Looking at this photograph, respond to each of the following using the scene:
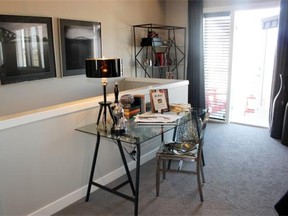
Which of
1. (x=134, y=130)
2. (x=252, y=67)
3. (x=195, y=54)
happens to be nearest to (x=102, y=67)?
(x=134, y=130)

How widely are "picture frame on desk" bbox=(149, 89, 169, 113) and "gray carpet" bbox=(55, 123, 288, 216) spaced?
81cm

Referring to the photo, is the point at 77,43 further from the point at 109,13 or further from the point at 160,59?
the point at 160,59

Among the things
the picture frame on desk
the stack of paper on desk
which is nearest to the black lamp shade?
the stack of paper on desk

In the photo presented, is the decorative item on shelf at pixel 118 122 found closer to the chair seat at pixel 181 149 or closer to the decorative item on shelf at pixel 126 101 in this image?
the decorative item on shelf at pixel 126 101

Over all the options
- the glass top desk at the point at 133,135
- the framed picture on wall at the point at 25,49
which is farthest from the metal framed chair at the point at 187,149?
the framed picture on wall at the point at 25,49

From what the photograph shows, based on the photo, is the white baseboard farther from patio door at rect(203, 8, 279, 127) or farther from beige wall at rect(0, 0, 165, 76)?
patio door at rect(203, 8, 279, 127)

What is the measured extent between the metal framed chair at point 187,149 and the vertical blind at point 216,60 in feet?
7.53

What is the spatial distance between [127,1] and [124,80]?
1364 mm

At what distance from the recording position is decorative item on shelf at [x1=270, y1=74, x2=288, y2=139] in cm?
425

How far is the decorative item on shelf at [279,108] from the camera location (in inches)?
167

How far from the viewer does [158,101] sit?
3.02m

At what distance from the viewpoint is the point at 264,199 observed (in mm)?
2748

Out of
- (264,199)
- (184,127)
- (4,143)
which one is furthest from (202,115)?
(4,143)

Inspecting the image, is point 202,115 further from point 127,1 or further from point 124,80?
point 127,1
